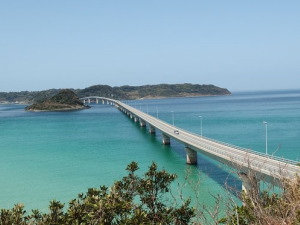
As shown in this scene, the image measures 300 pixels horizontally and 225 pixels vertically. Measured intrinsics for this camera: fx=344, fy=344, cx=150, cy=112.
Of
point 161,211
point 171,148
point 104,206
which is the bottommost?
point 171,148

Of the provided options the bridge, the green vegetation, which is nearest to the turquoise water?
the bridge

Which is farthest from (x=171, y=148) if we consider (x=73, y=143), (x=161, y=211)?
(x=161, y=211)

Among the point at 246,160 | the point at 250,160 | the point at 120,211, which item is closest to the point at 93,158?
the point at 250,160

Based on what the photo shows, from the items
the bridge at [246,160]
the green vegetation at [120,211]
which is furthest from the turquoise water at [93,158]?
the green vegetation at [120,211]

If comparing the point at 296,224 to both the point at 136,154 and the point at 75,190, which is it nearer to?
the point at 75,190

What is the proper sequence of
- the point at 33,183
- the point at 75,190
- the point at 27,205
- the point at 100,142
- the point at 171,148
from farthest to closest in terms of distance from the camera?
the point at 100,142 < the point at 171,148 < the point at 33,183 < the point at 75,190 < the point at 27,205

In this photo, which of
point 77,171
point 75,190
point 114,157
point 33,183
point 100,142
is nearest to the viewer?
point 75,190

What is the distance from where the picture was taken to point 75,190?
37.6 meters

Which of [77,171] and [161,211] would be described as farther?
[77,171]

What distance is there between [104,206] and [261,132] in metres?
71.4

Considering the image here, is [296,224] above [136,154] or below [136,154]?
above

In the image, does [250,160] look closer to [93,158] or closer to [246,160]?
[246,160]

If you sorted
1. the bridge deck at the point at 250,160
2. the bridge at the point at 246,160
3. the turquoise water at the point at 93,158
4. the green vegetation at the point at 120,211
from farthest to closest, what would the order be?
the turquoise water at the point at 93,158 < the bridge deck at the point at 250,160 < the bridge at the point at 246,160 < the green vegetation at the point at 120,211

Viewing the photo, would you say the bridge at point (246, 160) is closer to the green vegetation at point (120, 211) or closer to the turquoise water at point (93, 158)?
the turquoise water at point (93, 158)
